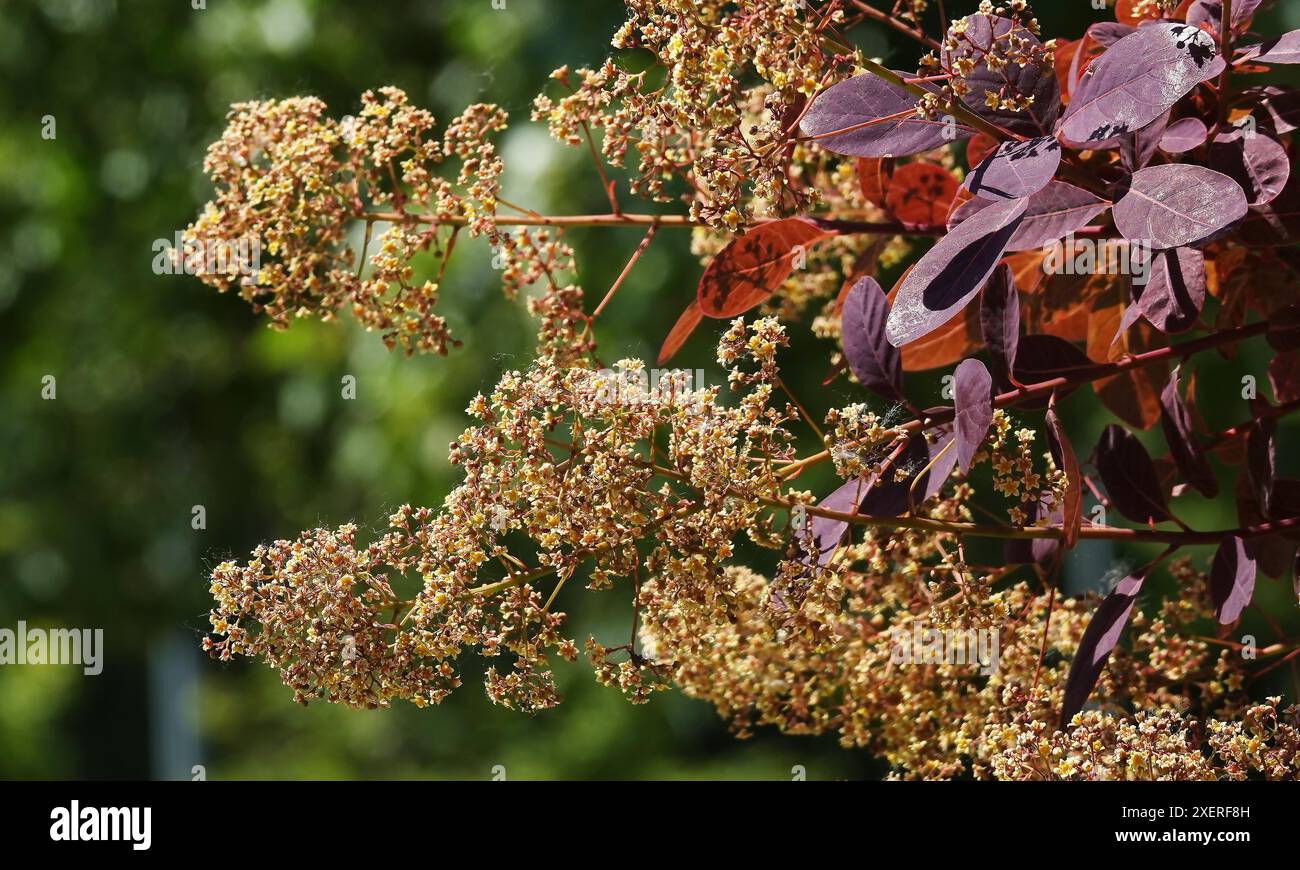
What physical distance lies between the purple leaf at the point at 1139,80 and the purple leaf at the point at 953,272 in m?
0.04

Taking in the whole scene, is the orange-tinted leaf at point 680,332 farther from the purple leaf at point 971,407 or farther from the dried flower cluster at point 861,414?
the purple leaf at point 971,407

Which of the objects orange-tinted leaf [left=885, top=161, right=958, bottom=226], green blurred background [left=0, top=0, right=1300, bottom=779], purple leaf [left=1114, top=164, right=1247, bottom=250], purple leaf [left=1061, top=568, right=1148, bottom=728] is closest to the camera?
purple leaf [left=1114, top=164, right=1247, bottom=250]

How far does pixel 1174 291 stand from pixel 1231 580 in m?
0.14

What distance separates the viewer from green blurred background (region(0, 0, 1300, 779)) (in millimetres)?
2918

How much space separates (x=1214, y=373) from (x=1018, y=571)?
164cm

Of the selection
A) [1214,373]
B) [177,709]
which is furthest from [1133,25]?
[177,709]

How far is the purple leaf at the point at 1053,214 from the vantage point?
0.50 meters

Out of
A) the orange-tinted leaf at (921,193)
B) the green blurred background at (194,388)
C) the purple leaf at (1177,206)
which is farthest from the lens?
the green blurred background at (194,388)

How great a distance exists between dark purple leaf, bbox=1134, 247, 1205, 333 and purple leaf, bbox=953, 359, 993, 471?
0.08 m

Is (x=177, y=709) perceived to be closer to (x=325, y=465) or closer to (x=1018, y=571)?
(x=325, y=465)

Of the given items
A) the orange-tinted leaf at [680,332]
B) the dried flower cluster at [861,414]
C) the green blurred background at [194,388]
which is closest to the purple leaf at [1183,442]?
the dried flower cluster at [861,414]

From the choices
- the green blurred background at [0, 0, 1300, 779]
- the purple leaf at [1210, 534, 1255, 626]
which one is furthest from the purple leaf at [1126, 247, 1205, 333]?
the green blurred background at [0, 0, 1300, 779]

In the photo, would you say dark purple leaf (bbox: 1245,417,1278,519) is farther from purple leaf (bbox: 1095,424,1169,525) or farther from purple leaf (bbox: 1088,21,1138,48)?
purple leaf (bbox: 1088,21,1138,48)
